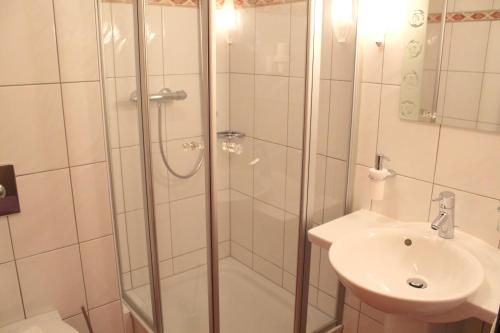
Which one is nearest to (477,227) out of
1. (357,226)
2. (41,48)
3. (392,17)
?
(357,226)

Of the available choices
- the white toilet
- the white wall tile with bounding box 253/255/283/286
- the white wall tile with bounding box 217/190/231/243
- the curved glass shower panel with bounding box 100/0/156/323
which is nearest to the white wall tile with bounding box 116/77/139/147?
the curved glass shower panel with bounding box 100/0/156/323

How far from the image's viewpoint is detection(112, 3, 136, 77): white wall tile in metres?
1.56

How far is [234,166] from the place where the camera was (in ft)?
6.30

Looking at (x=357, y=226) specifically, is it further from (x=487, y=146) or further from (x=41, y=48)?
(x=41, y=48)

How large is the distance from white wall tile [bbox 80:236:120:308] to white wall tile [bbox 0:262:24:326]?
0.82 feet

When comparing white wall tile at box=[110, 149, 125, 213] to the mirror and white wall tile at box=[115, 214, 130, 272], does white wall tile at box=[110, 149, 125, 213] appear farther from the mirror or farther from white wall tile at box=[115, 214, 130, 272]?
the mirror

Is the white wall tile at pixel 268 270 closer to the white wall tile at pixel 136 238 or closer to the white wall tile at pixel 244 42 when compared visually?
the white wall tile at pixel 136 238

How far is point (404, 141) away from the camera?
1.61 metres

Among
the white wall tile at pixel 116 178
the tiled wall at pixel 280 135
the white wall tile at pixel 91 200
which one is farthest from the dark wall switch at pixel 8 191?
the tiled wall at pixel 280 135

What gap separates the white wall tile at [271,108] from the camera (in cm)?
180

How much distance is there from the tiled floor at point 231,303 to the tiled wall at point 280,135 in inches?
2.8

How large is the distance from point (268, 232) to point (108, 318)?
841 mm

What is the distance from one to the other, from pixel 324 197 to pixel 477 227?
0.59 metres

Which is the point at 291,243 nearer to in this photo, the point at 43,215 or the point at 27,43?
the point at 43,215
